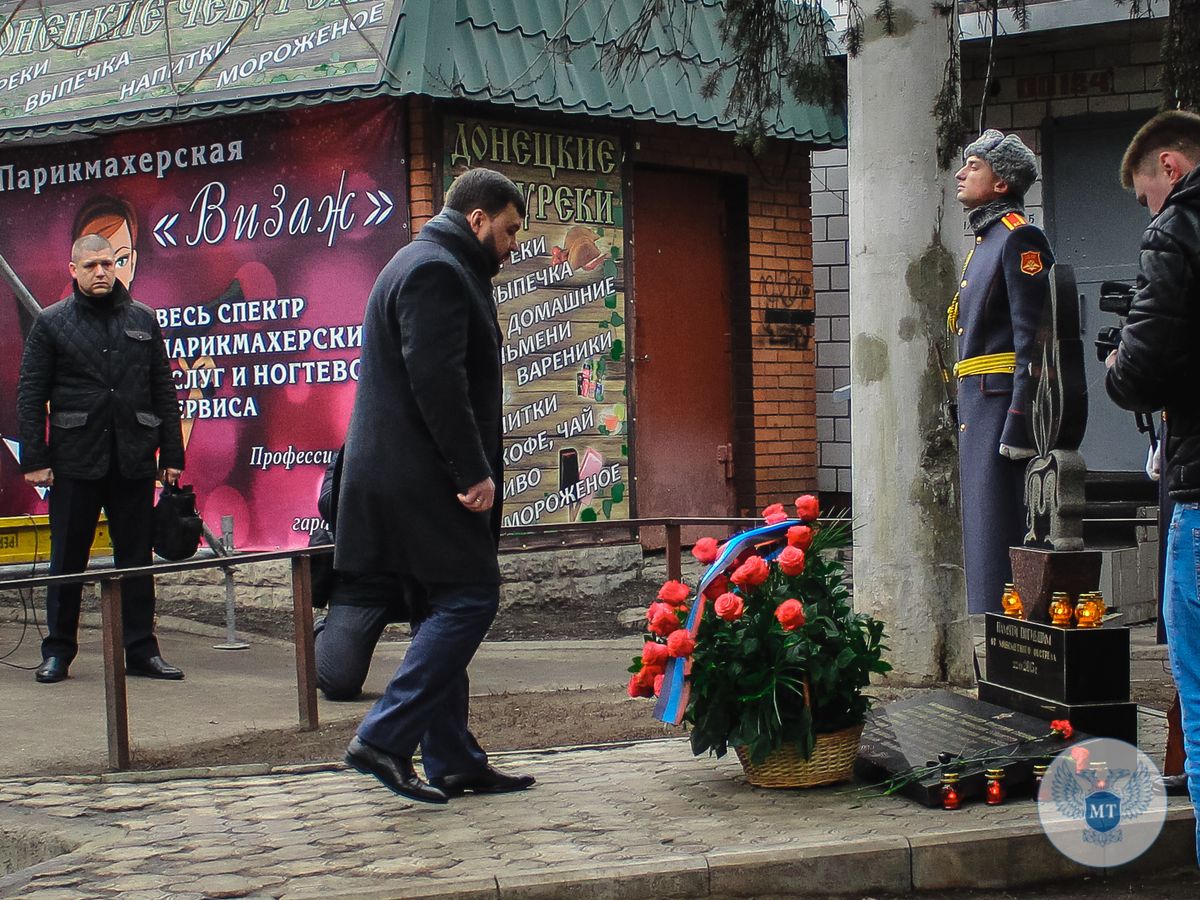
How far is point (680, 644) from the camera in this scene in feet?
17.5

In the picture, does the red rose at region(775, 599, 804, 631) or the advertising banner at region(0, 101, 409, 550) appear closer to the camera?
the red rose at region(775, 599, 804, 631)

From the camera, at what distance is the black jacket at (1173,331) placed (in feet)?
14.2

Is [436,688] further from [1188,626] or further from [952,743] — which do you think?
[1188,626]

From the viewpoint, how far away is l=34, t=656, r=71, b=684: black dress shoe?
8.15 meters

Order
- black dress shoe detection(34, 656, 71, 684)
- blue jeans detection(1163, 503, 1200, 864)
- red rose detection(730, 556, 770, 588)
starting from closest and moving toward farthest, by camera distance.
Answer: blue jeans detection(1163, 503, 1200, 864) → red rose detection(730, 556, 770, 588) → black dress shoe detection(34, 656, 71, 684)

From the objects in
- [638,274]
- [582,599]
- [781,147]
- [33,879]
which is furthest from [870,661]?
[781,147]

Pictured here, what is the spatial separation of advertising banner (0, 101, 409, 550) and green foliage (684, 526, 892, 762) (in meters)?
5.42

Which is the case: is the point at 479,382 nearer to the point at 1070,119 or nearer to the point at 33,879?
the point at 33,879

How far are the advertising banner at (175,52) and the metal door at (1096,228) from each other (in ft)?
18.0

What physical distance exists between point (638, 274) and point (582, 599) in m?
2.43

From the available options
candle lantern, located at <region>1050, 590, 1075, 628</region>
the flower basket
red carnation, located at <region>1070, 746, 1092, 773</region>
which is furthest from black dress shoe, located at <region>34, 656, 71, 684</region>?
red carnation, located at <region>1070, 746, 1092, 773</region>

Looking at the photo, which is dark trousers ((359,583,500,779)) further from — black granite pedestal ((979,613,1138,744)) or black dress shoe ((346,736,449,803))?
black granite pedestal ((979,613,1138,744))

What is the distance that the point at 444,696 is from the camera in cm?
530

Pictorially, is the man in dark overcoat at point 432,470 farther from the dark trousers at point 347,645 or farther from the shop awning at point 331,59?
the shop awning at point 331,59
